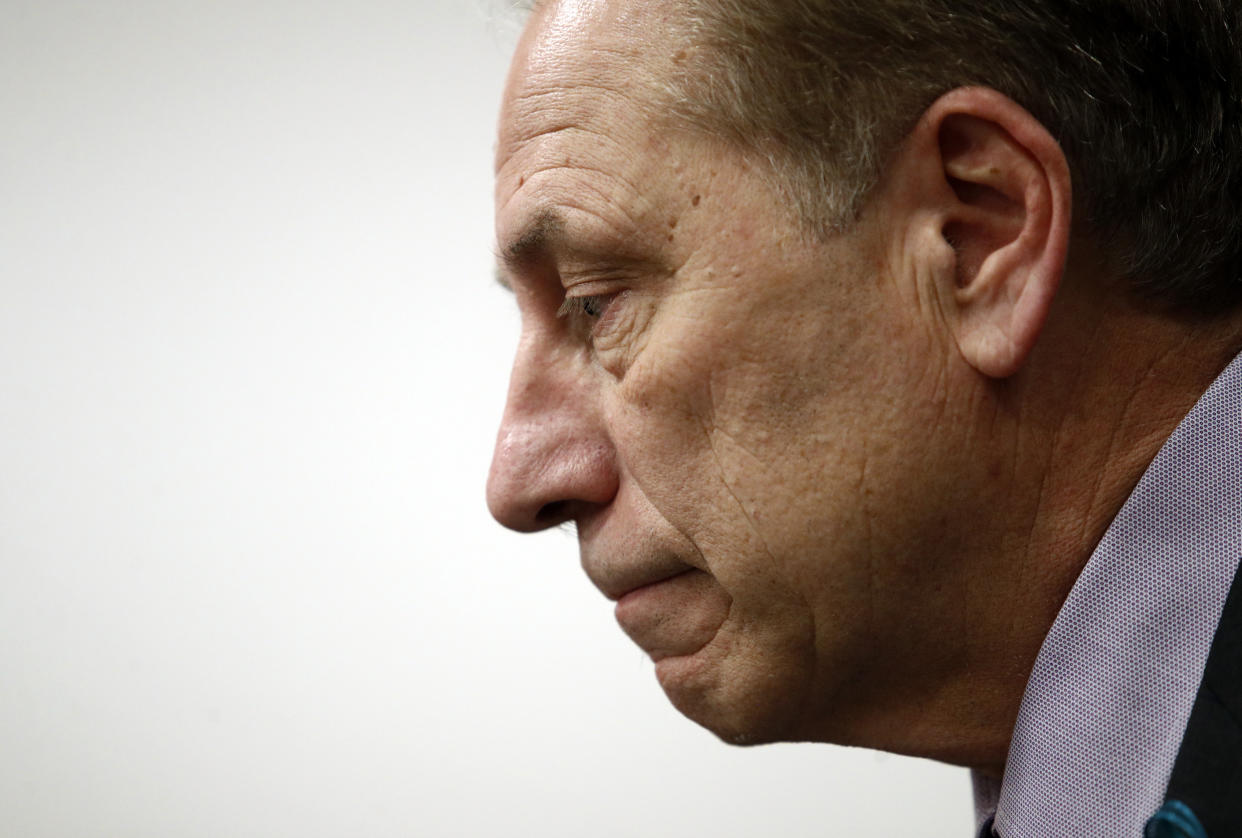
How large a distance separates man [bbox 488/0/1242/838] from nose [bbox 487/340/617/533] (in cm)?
6

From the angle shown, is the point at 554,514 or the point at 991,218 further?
the point at 554,514

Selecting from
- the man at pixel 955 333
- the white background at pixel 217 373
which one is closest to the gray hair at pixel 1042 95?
the man at pixel 955 333

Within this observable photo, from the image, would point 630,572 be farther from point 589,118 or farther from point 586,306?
point 589,118

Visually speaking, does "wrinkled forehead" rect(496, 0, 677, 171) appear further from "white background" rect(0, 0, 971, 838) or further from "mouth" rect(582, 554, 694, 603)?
"white background" rect(0, 0, 971, 838)

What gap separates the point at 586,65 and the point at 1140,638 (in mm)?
515

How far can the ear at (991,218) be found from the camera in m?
0.64

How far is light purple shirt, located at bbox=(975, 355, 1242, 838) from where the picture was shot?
2.09 ft

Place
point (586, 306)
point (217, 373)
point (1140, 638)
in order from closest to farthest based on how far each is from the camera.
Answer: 1. point (1140, 638)
2. point (586, 306)
3. point (217, 373)

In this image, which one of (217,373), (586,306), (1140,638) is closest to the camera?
(1140,638)

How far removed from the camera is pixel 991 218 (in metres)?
0.67

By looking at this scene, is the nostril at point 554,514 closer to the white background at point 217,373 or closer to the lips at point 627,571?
the lips at point 627,571

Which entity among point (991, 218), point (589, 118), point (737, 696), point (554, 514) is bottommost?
point (737, 696)

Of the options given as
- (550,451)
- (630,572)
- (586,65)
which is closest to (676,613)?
(630,572)

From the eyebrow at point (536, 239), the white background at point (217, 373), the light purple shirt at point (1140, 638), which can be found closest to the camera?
the light purple shirt at point (1140, 638)
